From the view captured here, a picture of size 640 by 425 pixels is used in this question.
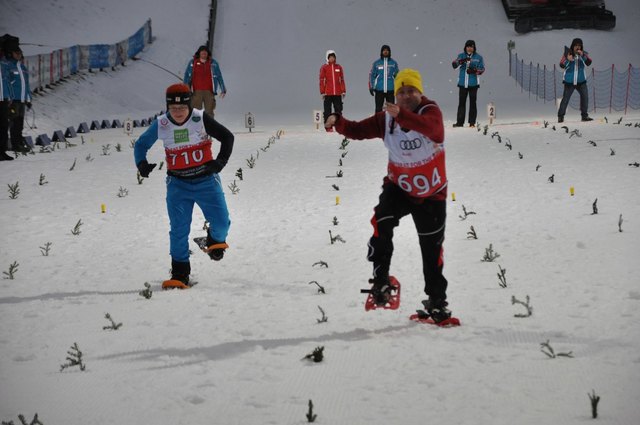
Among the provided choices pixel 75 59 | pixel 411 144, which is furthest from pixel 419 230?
pixel 75 59

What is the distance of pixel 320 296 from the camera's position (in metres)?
6.69

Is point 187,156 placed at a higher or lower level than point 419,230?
higher

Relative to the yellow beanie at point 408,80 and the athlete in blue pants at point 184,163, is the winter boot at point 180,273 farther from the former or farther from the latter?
the yellow beanie at point 408,80

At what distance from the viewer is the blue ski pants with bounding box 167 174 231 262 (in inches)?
291

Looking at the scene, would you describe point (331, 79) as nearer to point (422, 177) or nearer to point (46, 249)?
point (46, 249)

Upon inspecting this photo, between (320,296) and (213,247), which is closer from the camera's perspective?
(320,296)

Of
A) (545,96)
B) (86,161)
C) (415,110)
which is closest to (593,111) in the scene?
(545,96)

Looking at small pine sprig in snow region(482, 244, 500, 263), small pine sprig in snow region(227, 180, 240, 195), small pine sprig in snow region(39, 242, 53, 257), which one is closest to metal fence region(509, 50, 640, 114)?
small pine sprig in snow region(227, 180, 240, 195)

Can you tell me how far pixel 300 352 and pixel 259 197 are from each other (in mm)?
6181

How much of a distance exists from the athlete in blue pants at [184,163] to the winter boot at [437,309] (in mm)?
2298

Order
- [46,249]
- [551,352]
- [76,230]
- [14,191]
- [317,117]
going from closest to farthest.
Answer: [551,352]
[46,249]
[76,230]
[14,191]
[317,117]

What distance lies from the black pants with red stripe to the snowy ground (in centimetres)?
34

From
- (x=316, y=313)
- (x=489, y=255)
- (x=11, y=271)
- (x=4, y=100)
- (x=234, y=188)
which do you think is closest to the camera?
(x=316, y=313)

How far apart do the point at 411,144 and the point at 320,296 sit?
1491 mm
